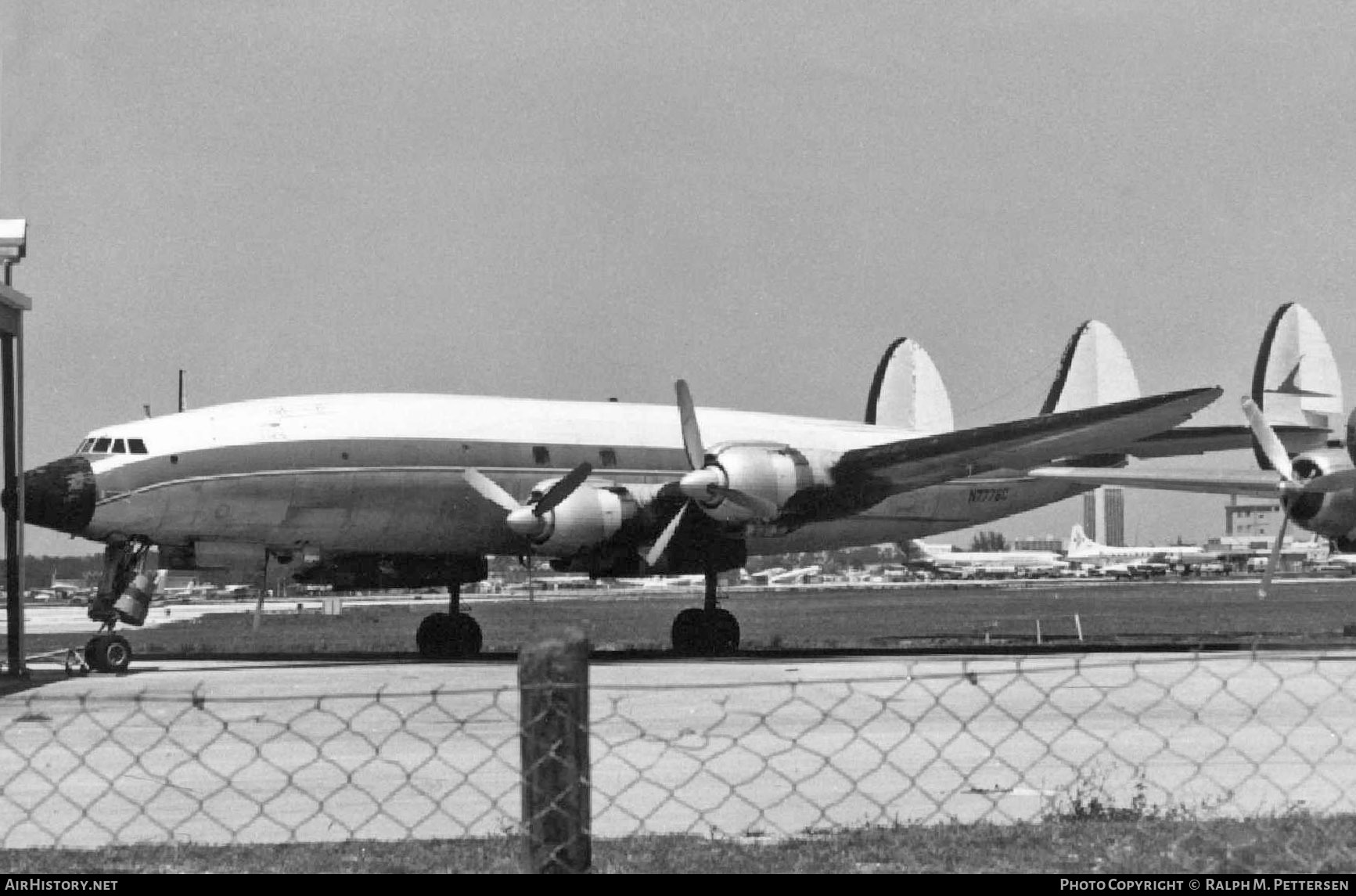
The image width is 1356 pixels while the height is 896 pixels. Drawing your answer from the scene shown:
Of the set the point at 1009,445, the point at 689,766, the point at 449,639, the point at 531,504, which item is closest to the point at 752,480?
the point at 531,504

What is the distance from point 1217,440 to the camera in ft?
102

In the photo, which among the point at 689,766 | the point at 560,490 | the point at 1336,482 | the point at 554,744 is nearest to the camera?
the point at 554,744

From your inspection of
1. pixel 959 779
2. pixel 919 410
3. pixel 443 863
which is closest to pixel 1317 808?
pixel 959 779

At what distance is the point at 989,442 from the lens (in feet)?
86.0

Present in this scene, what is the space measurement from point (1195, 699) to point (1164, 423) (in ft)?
37.5

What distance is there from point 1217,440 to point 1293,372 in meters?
1.91

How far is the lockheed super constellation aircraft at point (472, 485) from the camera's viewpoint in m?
24.6

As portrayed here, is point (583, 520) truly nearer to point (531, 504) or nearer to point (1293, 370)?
point (531, 504)

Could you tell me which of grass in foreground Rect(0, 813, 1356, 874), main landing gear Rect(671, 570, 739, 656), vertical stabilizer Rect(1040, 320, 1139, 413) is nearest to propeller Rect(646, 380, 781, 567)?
main landing gear Rect(671, 570, 739, 656)

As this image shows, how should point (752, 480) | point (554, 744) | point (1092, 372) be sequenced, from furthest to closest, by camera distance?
point (1092, 372) → point (752, 480) → point (554, 744)

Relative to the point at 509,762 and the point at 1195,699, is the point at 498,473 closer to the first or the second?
the point at 1195,699

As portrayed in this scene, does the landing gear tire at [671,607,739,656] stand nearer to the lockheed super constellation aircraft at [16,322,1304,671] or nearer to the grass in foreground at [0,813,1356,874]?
the lockheed super constellation aircraft at [16,322,1304,671]

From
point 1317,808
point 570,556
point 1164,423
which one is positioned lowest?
point 1317,808

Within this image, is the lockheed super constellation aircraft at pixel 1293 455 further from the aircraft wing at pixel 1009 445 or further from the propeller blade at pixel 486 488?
the propeller blade at pixel 486 488
